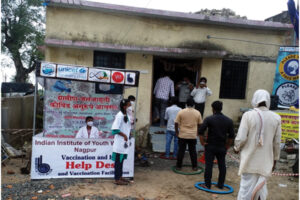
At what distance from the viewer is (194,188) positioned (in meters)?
5.18

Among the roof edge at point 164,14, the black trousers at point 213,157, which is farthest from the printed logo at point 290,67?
the black trousers at point 213,157

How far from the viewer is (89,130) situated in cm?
618

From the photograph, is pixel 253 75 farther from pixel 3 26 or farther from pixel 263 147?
pixel 3 26

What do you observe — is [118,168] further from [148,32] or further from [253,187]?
[148,32]

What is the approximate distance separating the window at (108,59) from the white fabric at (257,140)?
5.74 m

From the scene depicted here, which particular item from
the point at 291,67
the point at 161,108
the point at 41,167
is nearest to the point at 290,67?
the point at 291,67

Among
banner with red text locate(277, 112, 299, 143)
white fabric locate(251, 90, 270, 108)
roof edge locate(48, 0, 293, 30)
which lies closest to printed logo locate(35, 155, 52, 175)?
white fabric locate(251, 90, 270, 108)

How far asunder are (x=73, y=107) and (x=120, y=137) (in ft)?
6.84

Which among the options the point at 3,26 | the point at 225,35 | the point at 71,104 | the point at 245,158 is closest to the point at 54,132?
the point at 71,104

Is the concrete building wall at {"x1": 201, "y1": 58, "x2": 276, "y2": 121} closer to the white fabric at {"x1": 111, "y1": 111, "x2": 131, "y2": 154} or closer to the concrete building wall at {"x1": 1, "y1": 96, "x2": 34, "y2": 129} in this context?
the white fabric at {"x1": 111, "y1": 111, "x2": 131, "y2": 154}

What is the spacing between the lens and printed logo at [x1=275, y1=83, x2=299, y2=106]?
8.34 m

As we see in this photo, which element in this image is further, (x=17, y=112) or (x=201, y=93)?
(x=17, y=112)

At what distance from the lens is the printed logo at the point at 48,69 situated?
4988 mm

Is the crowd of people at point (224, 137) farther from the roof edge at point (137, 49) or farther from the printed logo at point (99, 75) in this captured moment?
the roof edge at point (137, 49)
